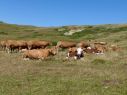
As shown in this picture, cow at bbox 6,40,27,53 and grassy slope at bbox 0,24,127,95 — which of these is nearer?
grassy slope at bbox 0,24,127,95

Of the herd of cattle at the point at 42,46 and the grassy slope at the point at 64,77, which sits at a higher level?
the herd of cattle at the point at 42,46

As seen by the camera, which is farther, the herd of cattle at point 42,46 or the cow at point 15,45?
the cow at point 15,45

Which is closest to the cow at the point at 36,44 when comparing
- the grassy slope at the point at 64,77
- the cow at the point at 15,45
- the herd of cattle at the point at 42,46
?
→ the herd of cattle at the point at 42,46

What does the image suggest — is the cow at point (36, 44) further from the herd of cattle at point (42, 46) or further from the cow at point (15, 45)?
the cow at point (15, 45)

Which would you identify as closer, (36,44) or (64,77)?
(64,77)

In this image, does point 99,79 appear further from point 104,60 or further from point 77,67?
point 104,60

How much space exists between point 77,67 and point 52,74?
3.71 metres

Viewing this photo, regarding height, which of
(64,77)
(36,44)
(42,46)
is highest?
(36,44)

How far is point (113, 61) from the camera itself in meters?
30.5

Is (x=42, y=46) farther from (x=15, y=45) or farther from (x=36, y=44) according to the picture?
(x=15, y=45)

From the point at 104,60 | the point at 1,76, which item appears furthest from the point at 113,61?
the point at 1,76

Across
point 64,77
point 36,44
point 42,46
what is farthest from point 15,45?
point 64,77

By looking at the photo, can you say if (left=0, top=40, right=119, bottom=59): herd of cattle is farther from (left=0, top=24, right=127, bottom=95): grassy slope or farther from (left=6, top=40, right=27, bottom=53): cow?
(left=0, top=24, right=127, bottom=95): grassy slope

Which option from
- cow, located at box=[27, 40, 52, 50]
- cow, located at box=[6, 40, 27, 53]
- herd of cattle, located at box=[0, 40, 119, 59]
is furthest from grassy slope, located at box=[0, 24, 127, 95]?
cow, located at box=[27, 40, 52, 50]
